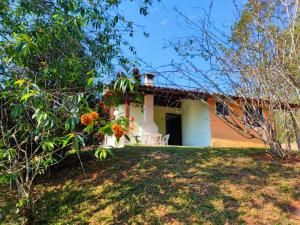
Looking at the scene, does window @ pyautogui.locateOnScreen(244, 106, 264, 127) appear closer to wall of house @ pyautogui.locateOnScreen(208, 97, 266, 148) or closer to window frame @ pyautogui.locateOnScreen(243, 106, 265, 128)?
window frame @ pyautogui.locateOnScreen(243, 106, 265, 128)

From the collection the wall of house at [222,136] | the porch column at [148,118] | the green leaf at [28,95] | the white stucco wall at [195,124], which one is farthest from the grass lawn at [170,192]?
the white stucco wall at [195,124]

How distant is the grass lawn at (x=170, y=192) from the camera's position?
18.0 ft

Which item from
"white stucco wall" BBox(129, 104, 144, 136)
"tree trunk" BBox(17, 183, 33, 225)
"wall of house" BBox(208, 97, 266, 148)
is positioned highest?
"white stucco wall" BBox(129, 104, 144, 136)

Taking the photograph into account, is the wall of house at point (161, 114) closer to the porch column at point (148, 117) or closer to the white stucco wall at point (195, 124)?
the white stucco wall at point (195, 124)

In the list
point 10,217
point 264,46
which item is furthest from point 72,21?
point 264,46

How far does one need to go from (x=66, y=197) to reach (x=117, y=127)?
4526mm

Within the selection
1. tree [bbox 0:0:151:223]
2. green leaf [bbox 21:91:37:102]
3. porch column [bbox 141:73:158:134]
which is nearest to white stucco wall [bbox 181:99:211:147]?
porch column [bbox 141:73:158:134]

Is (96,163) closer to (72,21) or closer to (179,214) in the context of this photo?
(179,214)

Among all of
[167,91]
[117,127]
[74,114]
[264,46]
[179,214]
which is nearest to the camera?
[117,127]

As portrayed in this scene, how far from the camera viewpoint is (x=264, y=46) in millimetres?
7145

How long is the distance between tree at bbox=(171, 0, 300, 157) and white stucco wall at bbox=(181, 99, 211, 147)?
6.11 m

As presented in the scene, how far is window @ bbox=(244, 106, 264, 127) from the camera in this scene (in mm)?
8523

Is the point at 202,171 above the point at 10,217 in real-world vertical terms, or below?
above

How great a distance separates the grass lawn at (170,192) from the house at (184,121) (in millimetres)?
5292
